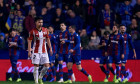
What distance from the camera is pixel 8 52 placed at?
20141 mm

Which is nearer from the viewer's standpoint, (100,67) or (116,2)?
(100,67)

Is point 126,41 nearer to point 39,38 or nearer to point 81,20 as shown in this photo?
point 81,20

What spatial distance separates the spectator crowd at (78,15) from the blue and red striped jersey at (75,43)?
9.24 ft

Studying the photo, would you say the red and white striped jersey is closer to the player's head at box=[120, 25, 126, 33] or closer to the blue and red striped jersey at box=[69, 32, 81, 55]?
the blue and red striped jersey at box=[69, 32, 81, 55]

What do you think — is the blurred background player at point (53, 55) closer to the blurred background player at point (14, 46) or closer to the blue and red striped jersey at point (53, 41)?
the blue and red striped jersey at point (53, 41)

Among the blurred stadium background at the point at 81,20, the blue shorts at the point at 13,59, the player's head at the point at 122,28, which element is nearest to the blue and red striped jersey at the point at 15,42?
the blue shorts at the point at 13,59

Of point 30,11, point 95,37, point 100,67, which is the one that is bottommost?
point 100,67

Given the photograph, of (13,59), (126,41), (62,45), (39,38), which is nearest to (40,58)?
(39,38)

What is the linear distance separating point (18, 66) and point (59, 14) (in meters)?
2.95

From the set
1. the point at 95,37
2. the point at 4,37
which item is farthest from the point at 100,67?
the point at 4,37

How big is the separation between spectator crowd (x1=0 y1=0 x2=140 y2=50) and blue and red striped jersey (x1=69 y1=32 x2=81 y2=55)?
2816mm

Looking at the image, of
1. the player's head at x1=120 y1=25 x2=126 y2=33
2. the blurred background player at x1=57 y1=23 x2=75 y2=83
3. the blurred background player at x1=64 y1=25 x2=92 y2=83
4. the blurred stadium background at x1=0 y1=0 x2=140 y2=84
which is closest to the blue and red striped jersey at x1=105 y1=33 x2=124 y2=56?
the player's head at x1=120 y1=25 x2=126 y2=33

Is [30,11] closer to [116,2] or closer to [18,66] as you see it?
[18,66]

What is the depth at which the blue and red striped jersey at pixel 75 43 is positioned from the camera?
17.0 m
